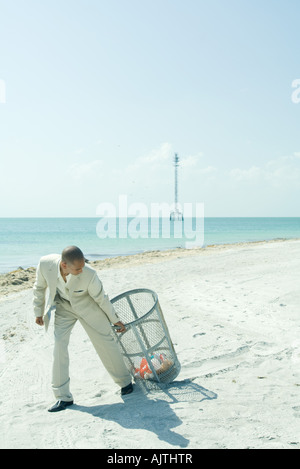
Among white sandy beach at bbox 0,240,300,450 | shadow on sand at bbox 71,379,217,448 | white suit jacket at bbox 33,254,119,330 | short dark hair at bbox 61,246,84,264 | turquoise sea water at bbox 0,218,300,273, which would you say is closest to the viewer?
white sandy beach at bbox 0,240,300,450

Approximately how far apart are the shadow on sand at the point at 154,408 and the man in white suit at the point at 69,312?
0.30 metres

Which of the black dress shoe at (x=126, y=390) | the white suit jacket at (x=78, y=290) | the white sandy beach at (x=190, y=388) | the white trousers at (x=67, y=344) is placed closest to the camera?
the white sandy beach at (x=190, y=388)

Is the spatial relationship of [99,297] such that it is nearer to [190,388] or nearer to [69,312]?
[69,312]

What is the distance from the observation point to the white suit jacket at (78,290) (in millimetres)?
3934

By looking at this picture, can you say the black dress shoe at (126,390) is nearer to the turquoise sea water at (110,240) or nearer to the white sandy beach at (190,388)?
the white sandy beach at (190,388)

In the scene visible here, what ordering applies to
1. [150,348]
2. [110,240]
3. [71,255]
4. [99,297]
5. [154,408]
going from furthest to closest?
[110,240] < [150,348] < [99,297] < [154,408] < [71,255]

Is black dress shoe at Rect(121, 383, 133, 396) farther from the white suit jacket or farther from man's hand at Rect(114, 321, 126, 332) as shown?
the white suit jacket

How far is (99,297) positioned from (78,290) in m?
0.22

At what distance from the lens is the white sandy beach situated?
334 cm

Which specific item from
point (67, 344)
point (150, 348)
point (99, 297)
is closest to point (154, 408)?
point (150, 348)

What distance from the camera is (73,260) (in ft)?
12.2

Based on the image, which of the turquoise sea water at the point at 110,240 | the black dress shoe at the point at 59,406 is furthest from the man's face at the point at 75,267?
the turquoise sea water at the point at 110,240

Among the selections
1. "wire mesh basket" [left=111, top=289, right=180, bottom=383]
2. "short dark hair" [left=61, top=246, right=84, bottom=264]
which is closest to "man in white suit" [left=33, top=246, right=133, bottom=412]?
"short dark hair" [left=61, top=246, right=84, bottom=264]

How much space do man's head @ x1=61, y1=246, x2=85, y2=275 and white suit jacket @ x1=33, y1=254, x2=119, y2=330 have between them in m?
0.15
